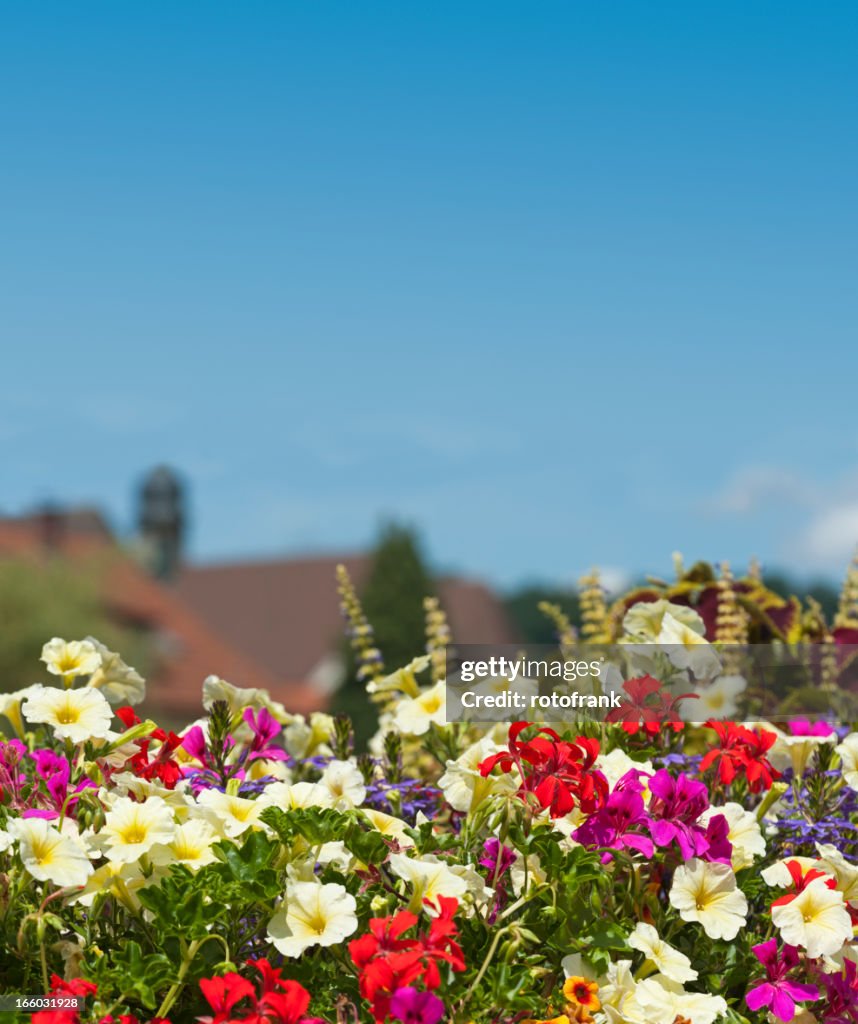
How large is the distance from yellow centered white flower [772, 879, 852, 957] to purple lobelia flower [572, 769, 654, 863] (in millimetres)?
293

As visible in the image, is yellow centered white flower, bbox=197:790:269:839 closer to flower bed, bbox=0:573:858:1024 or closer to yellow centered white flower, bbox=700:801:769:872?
flower bed, bbox=0:573:858:1024

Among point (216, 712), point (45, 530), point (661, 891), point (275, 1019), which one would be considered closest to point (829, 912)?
point (661, 891)

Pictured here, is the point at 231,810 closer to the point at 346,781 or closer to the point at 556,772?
the point at 346,781

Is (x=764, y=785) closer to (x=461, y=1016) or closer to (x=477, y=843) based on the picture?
(x=477, y=843)

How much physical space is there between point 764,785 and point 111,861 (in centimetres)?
149

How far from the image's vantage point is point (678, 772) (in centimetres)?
315

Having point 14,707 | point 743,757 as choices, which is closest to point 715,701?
point 743,757

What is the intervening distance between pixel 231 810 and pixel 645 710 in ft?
3.53

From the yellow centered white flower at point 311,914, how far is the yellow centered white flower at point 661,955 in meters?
0.56

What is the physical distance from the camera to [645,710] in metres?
3.05

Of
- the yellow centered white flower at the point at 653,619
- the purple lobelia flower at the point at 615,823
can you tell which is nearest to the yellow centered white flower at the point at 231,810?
A: the purple lobelia flower at the point at 615,823

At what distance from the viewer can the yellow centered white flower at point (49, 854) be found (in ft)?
7.21

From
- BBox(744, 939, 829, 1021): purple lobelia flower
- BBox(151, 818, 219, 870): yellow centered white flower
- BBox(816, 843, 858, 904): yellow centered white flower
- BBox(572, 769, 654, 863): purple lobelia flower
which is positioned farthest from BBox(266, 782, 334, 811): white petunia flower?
BBox(816, 843, 858, 904): yellow centered white flower

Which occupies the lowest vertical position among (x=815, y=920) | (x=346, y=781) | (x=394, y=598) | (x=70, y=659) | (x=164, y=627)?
(x=164, y=627)
